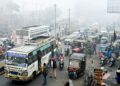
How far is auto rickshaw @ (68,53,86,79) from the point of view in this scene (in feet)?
71.8

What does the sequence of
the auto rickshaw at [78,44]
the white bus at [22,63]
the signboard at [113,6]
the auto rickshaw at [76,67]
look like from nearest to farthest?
the white bus at [22,63], the auto rickshaw at [76,67], the auto rickshaw at [78,44], the signboard at [113,6]

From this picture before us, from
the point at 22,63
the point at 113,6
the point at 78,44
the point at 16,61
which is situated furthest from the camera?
the point at 113,6

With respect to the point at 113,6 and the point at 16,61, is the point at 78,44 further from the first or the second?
the point at 113,6

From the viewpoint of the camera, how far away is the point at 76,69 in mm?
21875

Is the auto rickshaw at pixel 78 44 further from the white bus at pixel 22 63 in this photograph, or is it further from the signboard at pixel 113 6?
the signboard at pixel 113 6

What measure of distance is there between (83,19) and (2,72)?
71037 mm

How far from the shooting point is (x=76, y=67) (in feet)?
72.3

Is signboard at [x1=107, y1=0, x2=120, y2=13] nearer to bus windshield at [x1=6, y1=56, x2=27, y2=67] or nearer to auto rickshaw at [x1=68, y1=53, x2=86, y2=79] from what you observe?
auto rickshaw at [x1=68, y1=53, x2=86, y2=79]

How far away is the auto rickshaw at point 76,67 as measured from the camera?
21.9m

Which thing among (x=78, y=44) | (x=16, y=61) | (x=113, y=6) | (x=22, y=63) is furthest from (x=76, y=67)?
(x=113, y=6)

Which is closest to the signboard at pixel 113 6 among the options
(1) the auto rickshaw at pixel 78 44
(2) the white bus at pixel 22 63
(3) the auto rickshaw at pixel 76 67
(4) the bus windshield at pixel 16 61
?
(1) the auto rickshaw at pixel 78 44

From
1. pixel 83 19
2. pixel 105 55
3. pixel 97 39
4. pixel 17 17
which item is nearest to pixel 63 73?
pixel 105 55

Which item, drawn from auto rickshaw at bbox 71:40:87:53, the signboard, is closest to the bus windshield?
auto rickshaw at bbox 71:40:87:53

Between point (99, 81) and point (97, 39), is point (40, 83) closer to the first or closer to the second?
point (99, 81)
